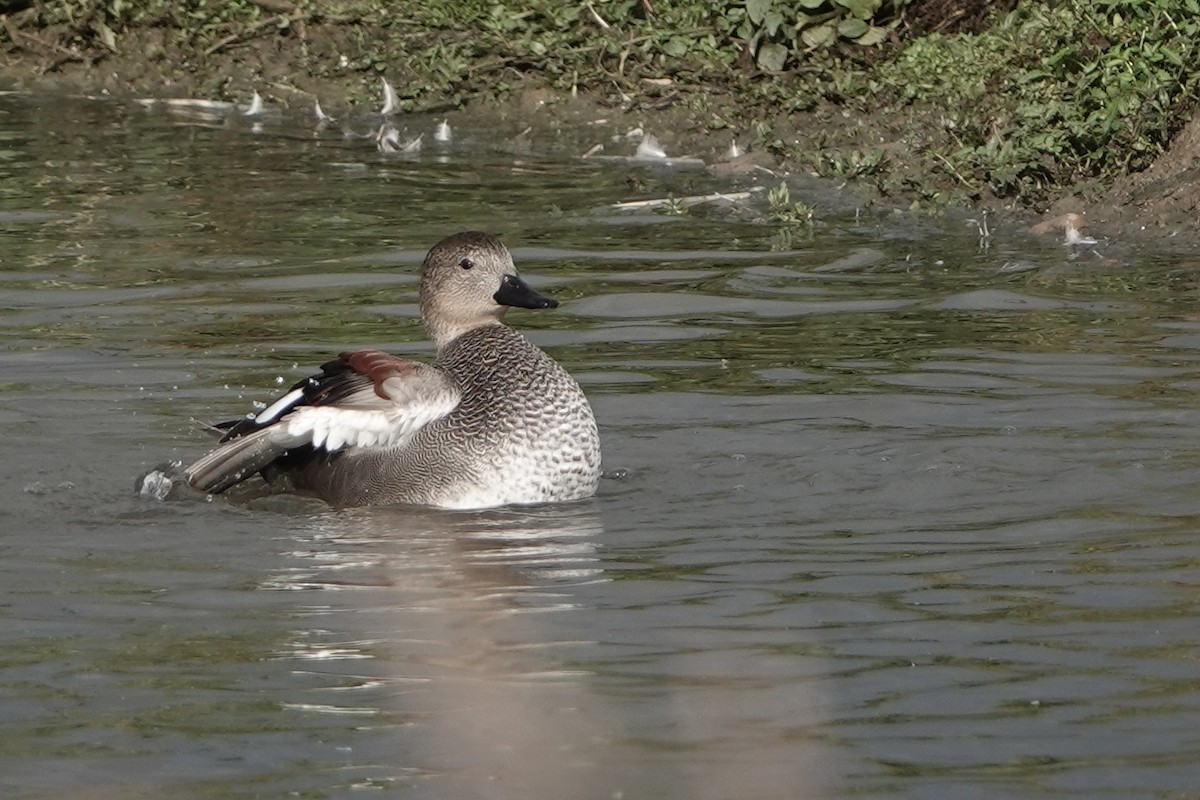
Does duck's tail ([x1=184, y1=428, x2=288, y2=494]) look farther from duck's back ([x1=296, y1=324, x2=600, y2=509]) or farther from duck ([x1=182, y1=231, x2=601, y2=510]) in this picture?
duck's back ([x1=296, y1=324, x2=600, y2=509])

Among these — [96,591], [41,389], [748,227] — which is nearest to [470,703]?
[96,591]

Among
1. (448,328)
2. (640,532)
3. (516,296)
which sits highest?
(516,296)

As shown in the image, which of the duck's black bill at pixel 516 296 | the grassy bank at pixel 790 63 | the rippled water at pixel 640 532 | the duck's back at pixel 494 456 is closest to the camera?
the rippled water at pixel 640 532

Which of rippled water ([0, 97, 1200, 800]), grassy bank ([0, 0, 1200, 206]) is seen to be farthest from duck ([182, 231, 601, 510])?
grassy bank ([0, 0, 1200, 206])

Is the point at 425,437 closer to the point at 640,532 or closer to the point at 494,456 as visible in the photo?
the point at 494,456

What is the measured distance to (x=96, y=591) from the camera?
5.28m

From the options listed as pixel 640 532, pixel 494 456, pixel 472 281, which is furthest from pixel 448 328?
pixel 640 532

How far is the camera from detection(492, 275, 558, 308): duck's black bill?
6.77 meters

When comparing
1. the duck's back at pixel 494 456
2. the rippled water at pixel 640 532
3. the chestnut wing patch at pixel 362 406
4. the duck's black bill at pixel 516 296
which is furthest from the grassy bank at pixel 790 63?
the chestnut wing patch at pixel 362 406

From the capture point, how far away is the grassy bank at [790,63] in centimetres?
971

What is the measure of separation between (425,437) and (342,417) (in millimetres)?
238

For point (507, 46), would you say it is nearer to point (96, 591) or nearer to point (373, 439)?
point (373, 439)

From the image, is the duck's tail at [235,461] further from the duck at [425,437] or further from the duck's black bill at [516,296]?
the duck's black bill at [516,296]

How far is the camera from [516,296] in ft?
22.2
